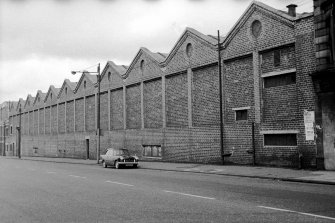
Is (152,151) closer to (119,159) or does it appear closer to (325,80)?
(119,159)

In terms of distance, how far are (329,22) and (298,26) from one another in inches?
83.8

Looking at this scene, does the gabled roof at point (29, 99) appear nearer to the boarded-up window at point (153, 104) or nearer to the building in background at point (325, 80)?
the boarded-up window at point (153, 104)

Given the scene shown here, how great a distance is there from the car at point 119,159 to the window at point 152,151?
548 centimetres

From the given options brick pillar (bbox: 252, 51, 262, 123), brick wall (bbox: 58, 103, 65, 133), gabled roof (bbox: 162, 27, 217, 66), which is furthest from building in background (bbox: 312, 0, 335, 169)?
brick wall (bbox: 58, 103, 65, 133)

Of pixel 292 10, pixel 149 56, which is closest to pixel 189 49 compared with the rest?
pixel 149 56

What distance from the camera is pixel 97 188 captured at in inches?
607

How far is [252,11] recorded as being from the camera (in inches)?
988

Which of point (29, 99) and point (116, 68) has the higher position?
point (29, 99)

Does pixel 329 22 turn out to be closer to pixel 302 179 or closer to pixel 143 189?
pixel 302 179

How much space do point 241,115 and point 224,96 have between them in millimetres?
2211

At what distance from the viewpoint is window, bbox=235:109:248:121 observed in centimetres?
2579

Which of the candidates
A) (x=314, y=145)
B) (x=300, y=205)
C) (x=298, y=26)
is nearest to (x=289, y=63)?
(x=298, y=26)

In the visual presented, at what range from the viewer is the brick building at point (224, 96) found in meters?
22.3

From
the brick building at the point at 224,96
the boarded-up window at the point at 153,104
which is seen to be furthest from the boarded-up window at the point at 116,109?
the boarded-up window at the point at 153,104
